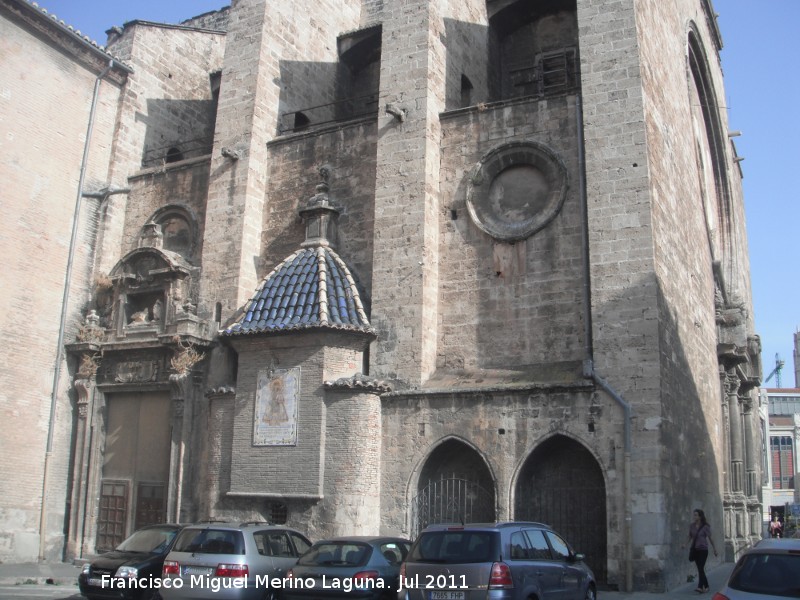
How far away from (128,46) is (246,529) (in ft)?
51.3

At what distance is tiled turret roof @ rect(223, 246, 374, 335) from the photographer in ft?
53.9

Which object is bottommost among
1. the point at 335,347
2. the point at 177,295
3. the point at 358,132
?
the point at 335,347

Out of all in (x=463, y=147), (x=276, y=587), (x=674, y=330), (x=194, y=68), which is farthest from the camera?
(x=194, y=68)

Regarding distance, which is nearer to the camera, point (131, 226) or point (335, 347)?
point (335, 347)

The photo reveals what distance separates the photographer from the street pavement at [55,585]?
13.0 metres

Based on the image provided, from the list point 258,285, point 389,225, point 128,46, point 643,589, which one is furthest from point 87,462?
point 643,589

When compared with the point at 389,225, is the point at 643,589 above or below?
below

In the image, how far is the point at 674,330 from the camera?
53.4 ft

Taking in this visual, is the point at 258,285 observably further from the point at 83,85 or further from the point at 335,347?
the point at 83,85

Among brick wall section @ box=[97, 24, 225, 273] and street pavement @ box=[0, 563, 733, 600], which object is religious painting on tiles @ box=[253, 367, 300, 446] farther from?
brick wall section @ box=[97, 24, 225, 273]

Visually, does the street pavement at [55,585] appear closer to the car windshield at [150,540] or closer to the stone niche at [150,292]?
the car windshield at [150,540]

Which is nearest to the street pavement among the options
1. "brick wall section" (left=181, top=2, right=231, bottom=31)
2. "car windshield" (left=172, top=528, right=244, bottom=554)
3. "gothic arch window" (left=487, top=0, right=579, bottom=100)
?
"car windshield" (left=172, top=528, right=244, bottom=554)

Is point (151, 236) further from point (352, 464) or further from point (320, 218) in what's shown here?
point (352, 464)

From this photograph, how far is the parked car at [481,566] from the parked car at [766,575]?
2.21 meters
